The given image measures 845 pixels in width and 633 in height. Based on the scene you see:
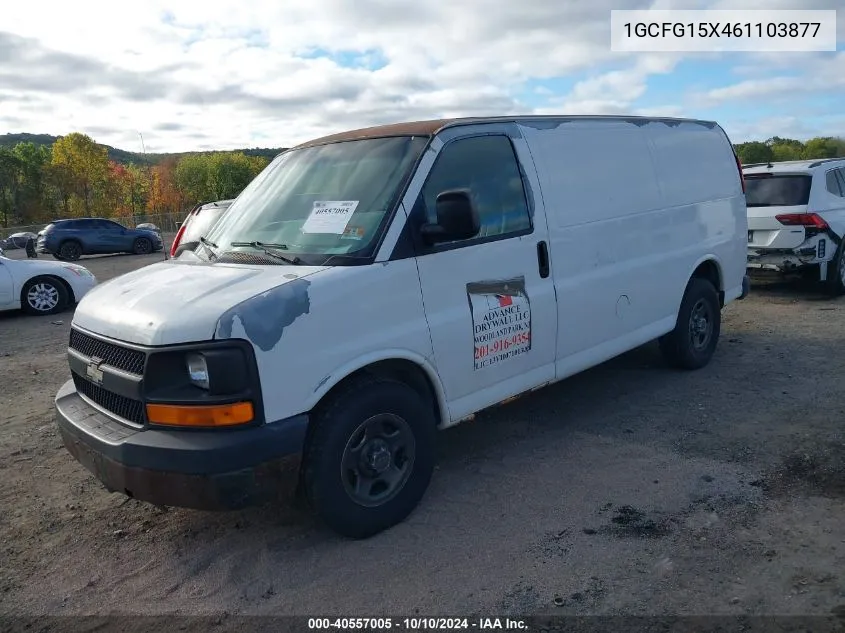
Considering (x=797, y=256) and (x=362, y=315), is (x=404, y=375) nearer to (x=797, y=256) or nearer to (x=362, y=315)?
(x=362, y=315)

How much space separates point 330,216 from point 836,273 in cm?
830

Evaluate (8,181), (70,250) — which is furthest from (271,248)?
(8,181)

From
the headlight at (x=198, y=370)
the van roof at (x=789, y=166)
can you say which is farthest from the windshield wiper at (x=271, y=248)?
the van roof at (x=789, y=166)

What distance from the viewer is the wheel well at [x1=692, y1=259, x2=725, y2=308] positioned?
21.2ft

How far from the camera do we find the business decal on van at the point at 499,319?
4.13m

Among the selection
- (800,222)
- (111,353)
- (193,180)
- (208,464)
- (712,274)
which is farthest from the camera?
(193,180)

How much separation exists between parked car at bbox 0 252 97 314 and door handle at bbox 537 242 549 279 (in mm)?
9318

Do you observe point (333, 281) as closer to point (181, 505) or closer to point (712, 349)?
point (181, 505)

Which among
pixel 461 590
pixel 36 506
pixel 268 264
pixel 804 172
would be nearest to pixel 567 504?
pixel 461 590

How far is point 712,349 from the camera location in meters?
6.66

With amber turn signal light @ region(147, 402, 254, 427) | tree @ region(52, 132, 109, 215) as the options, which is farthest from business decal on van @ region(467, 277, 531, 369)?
tree @ region(52, 132, 109, 215)

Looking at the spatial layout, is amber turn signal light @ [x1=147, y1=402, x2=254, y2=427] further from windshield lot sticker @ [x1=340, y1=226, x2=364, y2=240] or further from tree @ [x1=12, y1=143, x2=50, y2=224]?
tree @ [x1=12, y1=143, x2=50, y2=224]

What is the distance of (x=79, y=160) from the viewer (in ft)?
240

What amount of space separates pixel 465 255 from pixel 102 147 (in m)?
81.6
